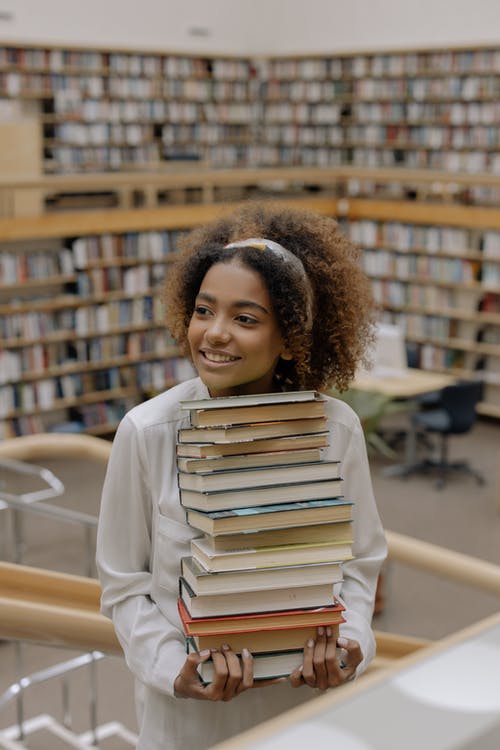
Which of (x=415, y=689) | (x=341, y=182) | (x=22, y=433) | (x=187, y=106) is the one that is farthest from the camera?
(x=187, y=106)

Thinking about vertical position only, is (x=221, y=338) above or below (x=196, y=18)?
below

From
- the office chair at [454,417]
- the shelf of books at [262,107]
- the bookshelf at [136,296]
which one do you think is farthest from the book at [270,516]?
the shelf of books at [262,107]

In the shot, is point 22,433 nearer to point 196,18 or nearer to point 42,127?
point 42,127

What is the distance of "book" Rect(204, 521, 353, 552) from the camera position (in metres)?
1.26

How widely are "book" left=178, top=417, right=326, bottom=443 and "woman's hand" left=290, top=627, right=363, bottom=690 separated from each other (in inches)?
10.9

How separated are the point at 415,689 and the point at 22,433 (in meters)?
7.84

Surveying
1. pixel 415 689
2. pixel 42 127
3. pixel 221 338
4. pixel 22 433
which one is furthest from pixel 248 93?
pixel 415 689

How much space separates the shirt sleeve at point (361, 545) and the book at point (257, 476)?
12 centimetres

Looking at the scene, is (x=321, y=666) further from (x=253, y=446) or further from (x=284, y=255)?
(x=284, y=255)

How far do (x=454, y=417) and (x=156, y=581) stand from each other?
20.8ft

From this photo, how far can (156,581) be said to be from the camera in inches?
54.6

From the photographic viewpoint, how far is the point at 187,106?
12.5 metres

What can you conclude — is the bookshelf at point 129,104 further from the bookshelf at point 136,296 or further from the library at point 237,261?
the bookshelf at point 136,296

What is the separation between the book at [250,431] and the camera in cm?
128
